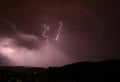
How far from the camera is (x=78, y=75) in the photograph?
22.8 meters

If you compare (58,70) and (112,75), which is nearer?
(112,75)

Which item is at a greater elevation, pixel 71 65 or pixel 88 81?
pixel 71 65

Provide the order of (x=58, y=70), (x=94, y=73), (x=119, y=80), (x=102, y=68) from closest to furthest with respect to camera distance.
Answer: (x=119, y=80)
(x=94, y=73)
(x=102, y=68)
(x=58, y=70)

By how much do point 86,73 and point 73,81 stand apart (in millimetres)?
1533

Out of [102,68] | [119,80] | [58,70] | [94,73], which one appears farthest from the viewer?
[58,70]

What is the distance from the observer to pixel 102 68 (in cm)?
2342

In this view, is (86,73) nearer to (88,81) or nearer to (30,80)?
(88,81)

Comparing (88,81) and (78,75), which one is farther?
(78,75)

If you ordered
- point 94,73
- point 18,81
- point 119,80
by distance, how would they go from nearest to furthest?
1. point 119,80
2. point 94,73
3. point 18,81

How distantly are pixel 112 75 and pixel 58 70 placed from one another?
27.6 feet

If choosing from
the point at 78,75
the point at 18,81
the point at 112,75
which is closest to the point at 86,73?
the point at 78,75

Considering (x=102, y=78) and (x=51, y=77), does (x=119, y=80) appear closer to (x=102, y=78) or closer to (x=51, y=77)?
(x=102, y=78)

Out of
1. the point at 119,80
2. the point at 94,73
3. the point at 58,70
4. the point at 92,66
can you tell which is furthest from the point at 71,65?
the point at 119,80

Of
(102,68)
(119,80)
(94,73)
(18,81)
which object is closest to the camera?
(119,80)
